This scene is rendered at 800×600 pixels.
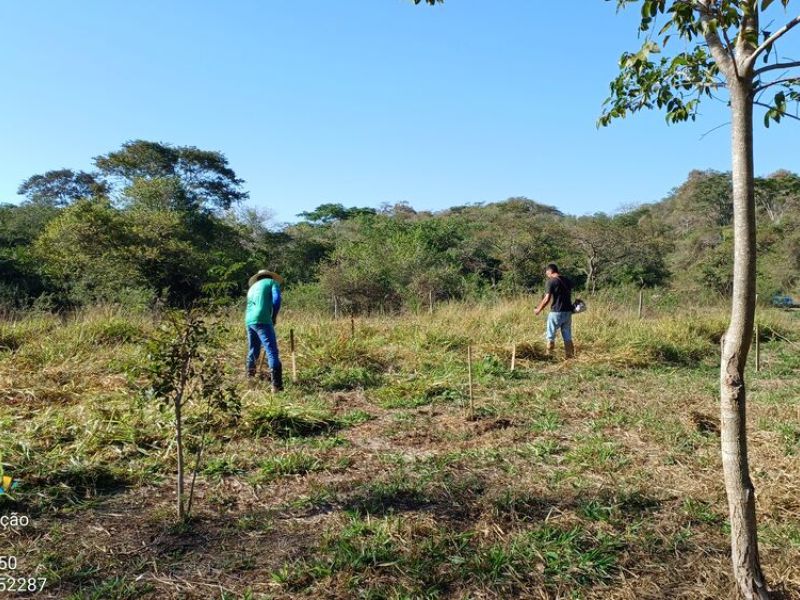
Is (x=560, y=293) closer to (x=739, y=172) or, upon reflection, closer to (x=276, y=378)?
(x=276, y=378)

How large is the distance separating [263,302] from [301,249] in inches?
938

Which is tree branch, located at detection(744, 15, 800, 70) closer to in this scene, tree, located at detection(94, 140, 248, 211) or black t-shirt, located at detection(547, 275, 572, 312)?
black t-shirt, located at detection(547, 275, 572, 312)

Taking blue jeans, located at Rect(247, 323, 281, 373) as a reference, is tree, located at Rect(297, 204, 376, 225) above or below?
above

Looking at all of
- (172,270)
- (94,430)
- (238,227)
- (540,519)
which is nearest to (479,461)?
(540,519)

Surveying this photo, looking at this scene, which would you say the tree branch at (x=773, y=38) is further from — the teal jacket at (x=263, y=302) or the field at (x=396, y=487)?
the teal jacket at (x=263, y=302)

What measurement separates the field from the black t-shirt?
132 centimetres

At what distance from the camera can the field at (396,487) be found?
2445mm

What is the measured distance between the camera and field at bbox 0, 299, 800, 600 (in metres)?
2.45

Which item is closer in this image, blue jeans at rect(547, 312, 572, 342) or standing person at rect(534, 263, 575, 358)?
standing person at rect(534, 263, 575, 358)

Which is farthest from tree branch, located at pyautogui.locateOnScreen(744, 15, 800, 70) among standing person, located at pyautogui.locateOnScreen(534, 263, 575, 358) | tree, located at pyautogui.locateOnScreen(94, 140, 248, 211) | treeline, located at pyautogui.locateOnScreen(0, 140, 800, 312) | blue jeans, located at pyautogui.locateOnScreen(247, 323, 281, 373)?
tree, located at pyautogui.locateOnScreen(94, 140, 248, 211)

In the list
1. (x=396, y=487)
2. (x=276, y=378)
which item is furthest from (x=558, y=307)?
(x=396, y=487)

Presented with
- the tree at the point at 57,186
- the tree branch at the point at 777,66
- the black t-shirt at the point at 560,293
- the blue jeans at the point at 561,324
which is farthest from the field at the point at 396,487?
the tree at the point at 57,186

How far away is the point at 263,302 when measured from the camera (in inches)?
234

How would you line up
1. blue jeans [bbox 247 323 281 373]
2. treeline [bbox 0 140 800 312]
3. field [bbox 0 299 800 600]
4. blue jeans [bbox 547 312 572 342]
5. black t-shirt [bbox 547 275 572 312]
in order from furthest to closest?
treeline [bbox 0 140 800 312]
blue jeans [bbox 547 312 572 342]
black t-shirt [bbox 547 275 572 312]
blue jeans [bbox 247 323 281 373]
field [bbox 0 299 800 600]
